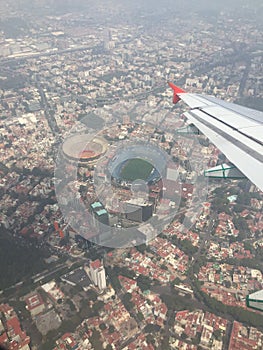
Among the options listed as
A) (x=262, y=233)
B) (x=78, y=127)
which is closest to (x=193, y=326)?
(x=262, y=233)

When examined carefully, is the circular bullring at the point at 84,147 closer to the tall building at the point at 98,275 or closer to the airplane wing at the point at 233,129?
the tall building at the point at 98,275

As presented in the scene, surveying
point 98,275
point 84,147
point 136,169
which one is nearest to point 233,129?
point 98,275

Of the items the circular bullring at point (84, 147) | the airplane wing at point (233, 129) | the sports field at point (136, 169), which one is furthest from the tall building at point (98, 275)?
the circular bullring at point (84, 147)

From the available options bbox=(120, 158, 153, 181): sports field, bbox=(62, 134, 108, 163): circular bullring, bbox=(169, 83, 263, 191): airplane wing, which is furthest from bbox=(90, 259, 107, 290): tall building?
bbox=(62, 134, 108, 163): circular bullring

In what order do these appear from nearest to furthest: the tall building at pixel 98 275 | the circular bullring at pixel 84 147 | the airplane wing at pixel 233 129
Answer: the airplane wing at pixel 233 129
the tall building at pixel 98 275
the circular bullring at pixel 84 147

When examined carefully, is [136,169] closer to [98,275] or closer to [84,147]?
[84,147]

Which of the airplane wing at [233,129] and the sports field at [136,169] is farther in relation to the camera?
the sports field at [136,169]

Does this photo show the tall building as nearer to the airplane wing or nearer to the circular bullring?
the airplane wing
